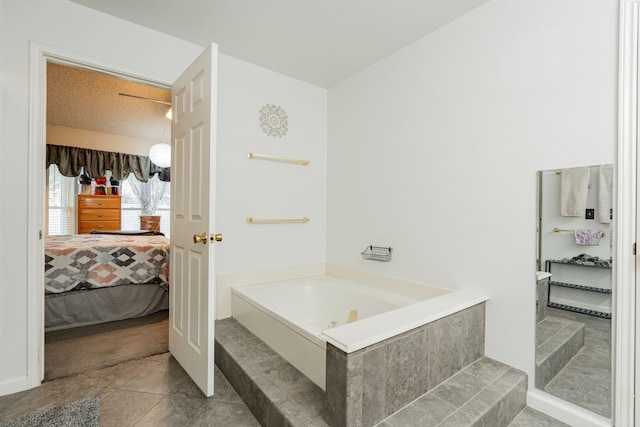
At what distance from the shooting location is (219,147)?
2.52m

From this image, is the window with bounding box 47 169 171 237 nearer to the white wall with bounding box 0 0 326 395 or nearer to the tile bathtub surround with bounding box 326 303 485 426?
the white wall with bounding box 0 0 326 395

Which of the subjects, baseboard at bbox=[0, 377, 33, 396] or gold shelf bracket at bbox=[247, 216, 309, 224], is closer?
baseboard at bbox=[0, 377, 33, 396]

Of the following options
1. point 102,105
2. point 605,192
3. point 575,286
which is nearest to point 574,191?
point 605,192

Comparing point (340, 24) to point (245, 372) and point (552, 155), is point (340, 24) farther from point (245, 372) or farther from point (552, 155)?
point (245, 372)

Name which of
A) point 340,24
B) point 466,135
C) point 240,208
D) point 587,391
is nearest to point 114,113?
point 240,208

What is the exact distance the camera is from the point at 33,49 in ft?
5.86

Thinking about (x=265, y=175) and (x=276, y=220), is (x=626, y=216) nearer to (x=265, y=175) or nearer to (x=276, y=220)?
(x=276, y=220)

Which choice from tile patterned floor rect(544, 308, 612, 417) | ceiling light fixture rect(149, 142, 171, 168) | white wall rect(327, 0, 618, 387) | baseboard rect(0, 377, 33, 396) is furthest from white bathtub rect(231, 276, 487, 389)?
ceiling light fixture rect(149, 142, 171, 168)

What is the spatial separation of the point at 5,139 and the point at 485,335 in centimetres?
305

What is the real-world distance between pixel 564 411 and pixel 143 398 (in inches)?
88.0

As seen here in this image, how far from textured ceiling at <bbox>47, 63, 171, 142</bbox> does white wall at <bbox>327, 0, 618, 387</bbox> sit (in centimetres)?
260

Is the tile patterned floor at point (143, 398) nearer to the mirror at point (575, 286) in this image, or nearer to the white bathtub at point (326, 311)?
the white bathtub at point (326, 311)

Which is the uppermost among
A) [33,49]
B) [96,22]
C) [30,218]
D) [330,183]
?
[96,22]

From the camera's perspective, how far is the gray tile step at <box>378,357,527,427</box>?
4.27 ft
